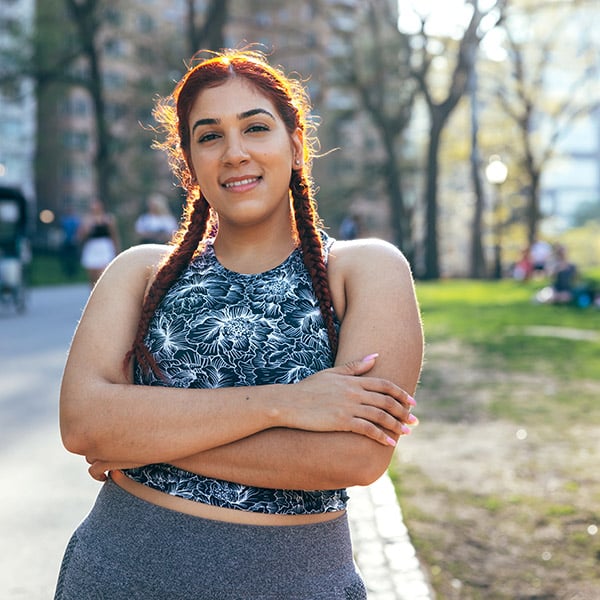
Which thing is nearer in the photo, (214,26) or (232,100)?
(232,100)

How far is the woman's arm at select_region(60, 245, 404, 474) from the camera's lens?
2297mm

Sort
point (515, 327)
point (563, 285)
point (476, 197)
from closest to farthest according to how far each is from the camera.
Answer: point (515, 327) < point (563, 285) < point (476, 197)

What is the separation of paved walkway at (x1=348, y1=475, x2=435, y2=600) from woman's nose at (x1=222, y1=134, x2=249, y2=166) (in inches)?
87.2

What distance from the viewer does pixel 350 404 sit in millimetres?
2307

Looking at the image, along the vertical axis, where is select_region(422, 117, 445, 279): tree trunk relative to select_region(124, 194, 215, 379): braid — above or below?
below

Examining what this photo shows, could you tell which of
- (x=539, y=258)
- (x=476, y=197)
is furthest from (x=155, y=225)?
(x=539, y=258)

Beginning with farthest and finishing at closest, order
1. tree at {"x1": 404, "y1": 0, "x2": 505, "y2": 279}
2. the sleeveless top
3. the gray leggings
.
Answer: tree at {"x1": 404, "y1": 0, "x2": 505, "y2": 279} < the sleeveless top < the gray leggings

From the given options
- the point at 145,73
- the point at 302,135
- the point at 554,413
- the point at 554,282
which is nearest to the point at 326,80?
the point at 145,73

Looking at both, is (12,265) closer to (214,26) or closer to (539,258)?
(214,26)

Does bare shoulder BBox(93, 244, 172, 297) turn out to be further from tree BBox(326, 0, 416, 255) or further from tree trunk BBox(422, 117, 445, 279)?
tree BBox(326, 0, 416, 255)

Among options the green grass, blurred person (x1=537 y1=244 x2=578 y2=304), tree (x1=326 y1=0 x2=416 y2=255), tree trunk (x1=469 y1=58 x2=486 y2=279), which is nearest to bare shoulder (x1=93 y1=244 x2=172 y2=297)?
the green grass

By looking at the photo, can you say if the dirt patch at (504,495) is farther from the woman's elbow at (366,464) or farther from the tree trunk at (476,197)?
the tree trunk at (476,197)

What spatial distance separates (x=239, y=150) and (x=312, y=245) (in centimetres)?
29

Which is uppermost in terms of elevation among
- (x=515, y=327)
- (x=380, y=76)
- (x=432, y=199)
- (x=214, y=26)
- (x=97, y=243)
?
(x=214, y=26)
